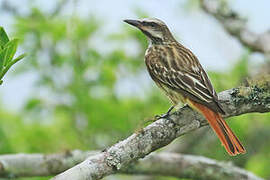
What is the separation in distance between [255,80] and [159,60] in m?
0.93

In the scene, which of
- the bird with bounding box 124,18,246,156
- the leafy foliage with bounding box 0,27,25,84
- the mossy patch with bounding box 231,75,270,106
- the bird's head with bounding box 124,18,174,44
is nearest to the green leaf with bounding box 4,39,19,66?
the leafy foliage with bounding box 0,27,25,84

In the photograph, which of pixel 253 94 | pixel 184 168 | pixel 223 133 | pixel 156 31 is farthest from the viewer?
pixel 156 31

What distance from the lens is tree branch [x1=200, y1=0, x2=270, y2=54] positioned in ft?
16.6

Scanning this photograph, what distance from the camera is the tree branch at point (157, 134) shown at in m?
2.65

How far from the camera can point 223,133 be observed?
3.50 meters

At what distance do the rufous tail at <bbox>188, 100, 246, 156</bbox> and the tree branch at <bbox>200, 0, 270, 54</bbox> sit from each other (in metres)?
1.66

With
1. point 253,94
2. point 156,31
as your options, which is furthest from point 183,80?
point 156,31

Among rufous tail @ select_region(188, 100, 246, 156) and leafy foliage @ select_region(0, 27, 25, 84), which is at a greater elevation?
rufous tail @ select_region(188, 100, 246, 156)

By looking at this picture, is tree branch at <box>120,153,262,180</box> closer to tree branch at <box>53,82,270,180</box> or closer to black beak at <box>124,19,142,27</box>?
tree branch at <box>53,82,270,180</box>

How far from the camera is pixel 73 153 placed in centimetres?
398

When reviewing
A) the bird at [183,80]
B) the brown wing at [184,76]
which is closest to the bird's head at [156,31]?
the bird at [183,80]

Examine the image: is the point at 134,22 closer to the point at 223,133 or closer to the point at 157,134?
the point at 223,133

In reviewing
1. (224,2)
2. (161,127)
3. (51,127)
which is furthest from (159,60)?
(51,127)

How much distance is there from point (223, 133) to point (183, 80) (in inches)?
22.1
